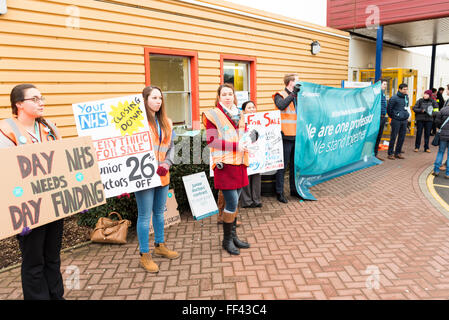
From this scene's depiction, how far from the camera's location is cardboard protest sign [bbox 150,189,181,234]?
4.83 m

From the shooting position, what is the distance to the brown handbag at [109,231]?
4.18 meters

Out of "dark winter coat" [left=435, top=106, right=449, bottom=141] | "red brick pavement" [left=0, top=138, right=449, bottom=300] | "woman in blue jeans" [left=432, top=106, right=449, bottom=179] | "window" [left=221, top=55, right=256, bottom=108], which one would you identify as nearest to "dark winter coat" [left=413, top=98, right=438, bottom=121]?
"woman in blue jeans" [left=432, top=106, right=449, bottom=179]

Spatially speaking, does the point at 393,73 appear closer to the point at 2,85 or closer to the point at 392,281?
the point at 392,281

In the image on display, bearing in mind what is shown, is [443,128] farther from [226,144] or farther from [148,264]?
[148,264]

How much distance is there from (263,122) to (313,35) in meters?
6.28

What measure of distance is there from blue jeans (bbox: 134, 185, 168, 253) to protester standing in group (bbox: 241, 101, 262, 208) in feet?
7.11

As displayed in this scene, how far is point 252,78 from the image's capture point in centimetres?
861

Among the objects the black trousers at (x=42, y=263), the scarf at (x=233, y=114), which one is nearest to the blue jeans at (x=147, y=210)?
the black trousers at (x=42, y=263)

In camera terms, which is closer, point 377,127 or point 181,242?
point 181,242

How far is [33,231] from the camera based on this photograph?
8.21ft

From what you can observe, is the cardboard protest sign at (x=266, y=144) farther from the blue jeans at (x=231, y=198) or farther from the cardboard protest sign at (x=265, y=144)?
the blue jeans at (x=231, y=198)

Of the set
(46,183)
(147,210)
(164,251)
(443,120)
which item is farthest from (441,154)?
(46,183)

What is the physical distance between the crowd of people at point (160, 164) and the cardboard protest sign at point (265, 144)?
106 millimetres
